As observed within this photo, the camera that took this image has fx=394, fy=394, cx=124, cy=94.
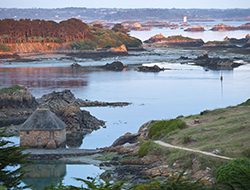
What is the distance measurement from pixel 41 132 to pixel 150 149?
952 centimetres

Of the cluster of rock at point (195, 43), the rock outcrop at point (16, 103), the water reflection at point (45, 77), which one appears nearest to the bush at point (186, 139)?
the rock outcrop at point (16, 103)

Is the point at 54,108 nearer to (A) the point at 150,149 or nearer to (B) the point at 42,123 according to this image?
(B) the point at 42,123

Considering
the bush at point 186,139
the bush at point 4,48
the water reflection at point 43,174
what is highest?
the bush at point 4,48

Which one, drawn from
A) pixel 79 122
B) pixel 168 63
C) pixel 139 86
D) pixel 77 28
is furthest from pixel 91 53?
pixel 79 122

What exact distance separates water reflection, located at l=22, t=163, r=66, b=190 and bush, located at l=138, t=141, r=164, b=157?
5.37m

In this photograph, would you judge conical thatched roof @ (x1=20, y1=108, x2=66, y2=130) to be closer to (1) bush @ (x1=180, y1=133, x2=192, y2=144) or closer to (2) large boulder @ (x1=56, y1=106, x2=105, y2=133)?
(2) large boulder @ (x1=56, y1=106, x2=105, y2=133)

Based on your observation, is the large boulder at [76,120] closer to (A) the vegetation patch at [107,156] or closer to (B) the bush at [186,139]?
(A) the vegetation patch at [107,156]

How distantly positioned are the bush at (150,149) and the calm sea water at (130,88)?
314 centimetres

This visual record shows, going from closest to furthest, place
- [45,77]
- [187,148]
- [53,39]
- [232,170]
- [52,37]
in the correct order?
[232,170] < [187,148] < [45,77] < [53,39] < [52,37]

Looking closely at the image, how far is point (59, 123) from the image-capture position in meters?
31.3

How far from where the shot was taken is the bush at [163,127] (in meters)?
29.0

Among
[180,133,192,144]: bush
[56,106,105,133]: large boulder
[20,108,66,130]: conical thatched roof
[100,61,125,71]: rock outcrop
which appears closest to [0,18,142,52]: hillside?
[100,61,125,71]: rock outcrop

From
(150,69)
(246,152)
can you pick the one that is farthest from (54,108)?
(150,69)

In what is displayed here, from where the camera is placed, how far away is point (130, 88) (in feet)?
230
